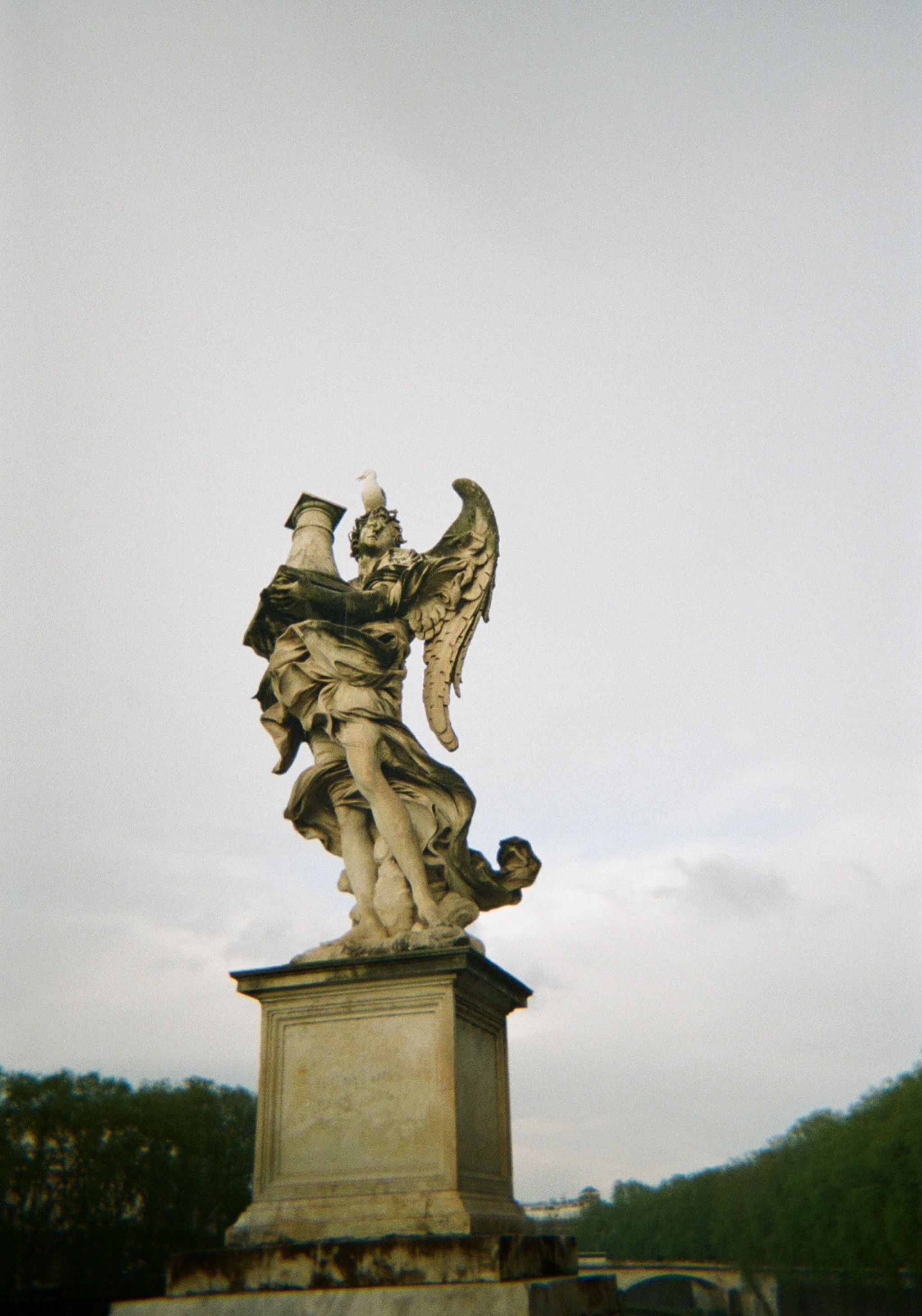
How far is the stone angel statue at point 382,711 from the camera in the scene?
657 centimetres

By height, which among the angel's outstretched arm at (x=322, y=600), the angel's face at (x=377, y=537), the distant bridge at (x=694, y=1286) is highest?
the angel's face at (x=377, y=537)

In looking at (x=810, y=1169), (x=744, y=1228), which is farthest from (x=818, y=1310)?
(x=744, y=1228)

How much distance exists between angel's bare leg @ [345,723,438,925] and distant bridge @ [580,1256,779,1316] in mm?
50762

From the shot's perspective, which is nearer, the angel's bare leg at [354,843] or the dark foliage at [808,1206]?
the angel's bare leg at [354,843]

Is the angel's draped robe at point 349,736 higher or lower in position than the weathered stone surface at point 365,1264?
higher

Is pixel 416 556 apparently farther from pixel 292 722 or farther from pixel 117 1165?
pixel 117 1165

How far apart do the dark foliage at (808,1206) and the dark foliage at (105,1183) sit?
22.1 metres

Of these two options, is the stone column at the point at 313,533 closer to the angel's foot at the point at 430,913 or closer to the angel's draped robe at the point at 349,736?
the angel's draped robe at the point at 349,736

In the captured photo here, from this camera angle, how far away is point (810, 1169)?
149 feet

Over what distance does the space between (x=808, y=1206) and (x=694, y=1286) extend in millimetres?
23371

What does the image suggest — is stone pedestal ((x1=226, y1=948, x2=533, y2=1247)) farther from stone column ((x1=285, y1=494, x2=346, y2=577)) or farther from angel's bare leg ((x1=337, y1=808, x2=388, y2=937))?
stone column ((x1=285, y1=494, x2=346, y2=577))

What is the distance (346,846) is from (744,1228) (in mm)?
56012

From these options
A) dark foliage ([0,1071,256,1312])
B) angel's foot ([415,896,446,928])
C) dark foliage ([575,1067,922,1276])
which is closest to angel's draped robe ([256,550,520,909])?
angel's foot ([415,896,446,928])

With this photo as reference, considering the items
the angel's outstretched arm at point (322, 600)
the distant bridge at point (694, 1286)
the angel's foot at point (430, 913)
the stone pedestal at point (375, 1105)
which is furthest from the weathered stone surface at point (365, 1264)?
the distant bridge at point (694, 1286)
